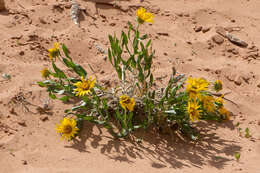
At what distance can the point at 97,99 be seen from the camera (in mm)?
2287

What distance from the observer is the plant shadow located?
214 cm

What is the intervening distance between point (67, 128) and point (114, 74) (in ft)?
2.84

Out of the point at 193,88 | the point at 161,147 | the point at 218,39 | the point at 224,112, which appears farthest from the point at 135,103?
the point at 218,39

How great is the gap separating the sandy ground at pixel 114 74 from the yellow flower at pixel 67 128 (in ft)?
0.24

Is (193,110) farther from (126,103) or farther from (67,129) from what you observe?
(67,129)

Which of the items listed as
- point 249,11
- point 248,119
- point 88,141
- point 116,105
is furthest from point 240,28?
point 88,141

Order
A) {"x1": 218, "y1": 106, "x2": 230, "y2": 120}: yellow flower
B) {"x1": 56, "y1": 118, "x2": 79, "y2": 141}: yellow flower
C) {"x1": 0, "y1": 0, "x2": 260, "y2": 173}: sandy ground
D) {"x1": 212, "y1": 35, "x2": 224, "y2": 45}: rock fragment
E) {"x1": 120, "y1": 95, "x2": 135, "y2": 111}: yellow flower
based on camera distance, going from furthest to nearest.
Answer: {"x1": 212, "y1": 35, "x2": 224, "y2": 45}: rock fragment → {"x1": 218, "y1": 106, "x2": 230, "y2": 120}: yellow flower → {"x1": 56, "y1": 118, "x2": 79, "y2": 141}: yellow flower → {"x1": 0, "y1": 0, "x2": 260, "y2": 173}: sandy ground → {"x1": 120, "y1": 95, "x2": 135, "y2": 111}: yellow flower

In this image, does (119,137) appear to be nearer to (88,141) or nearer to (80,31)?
(88,141)

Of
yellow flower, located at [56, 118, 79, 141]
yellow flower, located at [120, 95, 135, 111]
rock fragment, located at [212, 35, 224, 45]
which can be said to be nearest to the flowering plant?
yellow flower, located at [56, 118, 79, 141]

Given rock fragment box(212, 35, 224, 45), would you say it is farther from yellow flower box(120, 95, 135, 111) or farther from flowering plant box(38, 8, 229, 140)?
yellow flower box(120, 95, 135, 111)

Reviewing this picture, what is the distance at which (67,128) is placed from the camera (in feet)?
7.28

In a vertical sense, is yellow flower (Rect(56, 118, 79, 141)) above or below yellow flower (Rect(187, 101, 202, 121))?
below

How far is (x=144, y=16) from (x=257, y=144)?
135 cm

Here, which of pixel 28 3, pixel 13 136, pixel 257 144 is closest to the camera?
pixel 13 136
